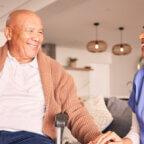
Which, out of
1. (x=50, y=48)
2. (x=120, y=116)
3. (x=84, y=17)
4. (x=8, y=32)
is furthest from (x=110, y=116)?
(x=50, y=48)

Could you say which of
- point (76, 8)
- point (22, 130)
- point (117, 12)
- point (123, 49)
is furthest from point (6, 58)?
point (123, 49)

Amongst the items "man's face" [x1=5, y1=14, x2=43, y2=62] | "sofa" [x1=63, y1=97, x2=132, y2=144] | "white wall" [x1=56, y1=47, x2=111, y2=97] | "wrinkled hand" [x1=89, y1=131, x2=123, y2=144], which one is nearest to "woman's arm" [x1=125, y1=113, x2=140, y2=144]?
"wrinkled hand" [x1=89, y1=131, x2=123, y2=144]

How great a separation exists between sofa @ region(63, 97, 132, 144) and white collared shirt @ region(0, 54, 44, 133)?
1.13 meters

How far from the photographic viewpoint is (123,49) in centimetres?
735

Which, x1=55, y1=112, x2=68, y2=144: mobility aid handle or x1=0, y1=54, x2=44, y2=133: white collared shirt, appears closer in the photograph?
x1=55, y1=112, x2=68, y2=144: mobility aid handle

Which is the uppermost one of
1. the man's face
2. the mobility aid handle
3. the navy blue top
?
the man's face

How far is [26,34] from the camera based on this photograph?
4.80 feet

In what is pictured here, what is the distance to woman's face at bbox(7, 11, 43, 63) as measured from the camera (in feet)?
4.79

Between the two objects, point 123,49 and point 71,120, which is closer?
point 71,120

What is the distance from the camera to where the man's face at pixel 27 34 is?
1.46 meters

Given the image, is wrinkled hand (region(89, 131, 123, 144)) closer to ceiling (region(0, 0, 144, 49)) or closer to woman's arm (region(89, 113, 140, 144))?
woman's arm (region(89, 113, 140, 144))

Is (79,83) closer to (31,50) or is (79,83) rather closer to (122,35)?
(122,35)

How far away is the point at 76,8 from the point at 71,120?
469cm

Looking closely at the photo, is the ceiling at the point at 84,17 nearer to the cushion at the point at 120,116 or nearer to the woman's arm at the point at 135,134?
the cushion at the point at 120,116
